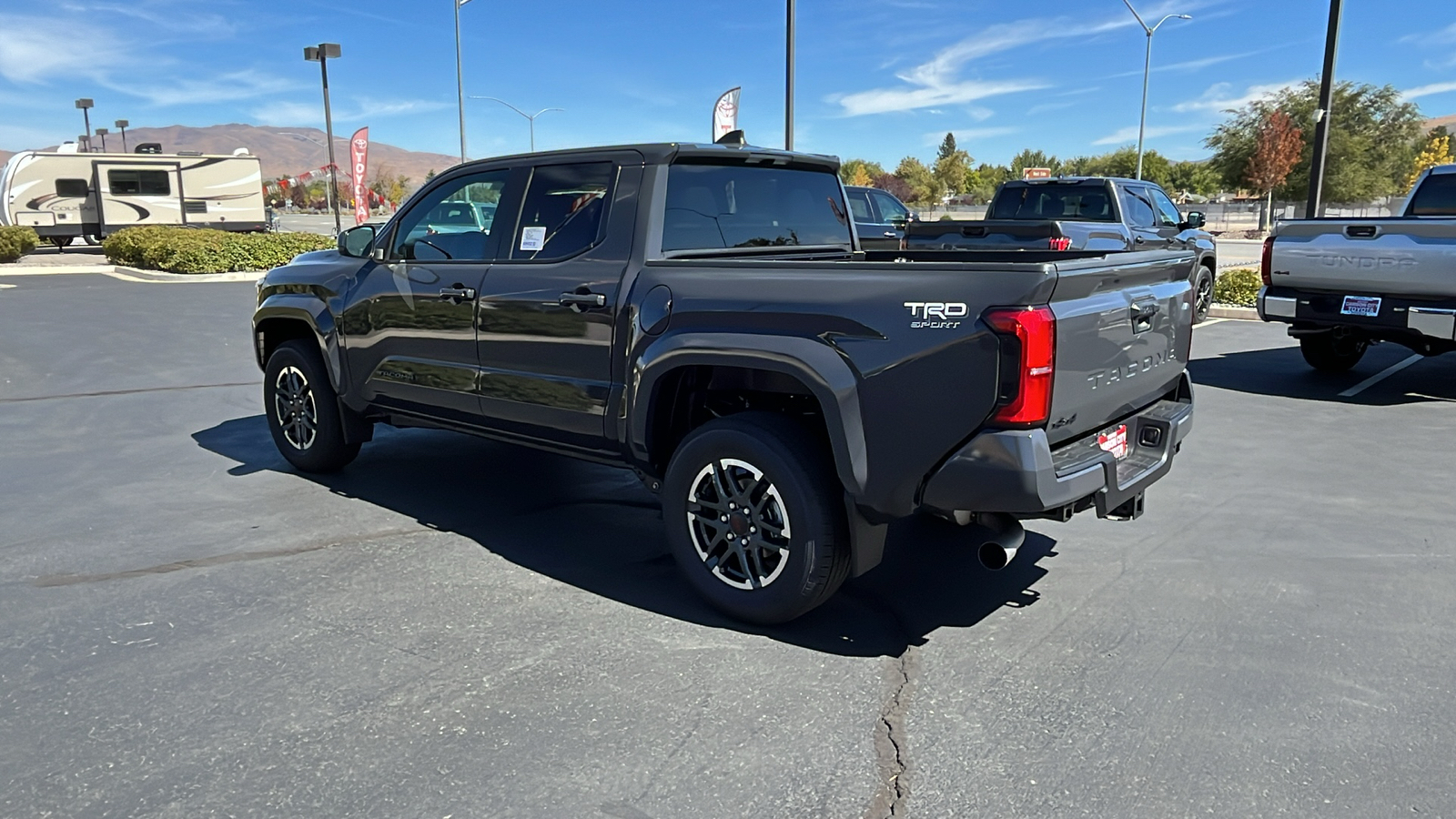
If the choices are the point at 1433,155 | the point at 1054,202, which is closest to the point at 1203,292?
the point at 1054,202

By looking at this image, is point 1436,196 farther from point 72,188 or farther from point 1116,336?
point 72,188

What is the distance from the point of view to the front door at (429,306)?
509 centimetres

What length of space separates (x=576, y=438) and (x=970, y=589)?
1.89 m

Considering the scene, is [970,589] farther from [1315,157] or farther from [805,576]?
[1315,157]

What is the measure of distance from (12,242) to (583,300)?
2818cm

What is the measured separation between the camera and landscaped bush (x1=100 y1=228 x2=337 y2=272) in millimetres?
22169

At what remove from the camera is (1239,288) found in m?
15.1

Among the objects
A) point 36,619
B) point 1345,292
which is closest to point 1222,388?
point 1345,292

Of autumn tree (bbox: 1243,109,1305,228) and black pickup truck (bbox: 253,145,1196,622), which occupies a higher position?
autumn tree (bbox: 1243,109,1305,228)

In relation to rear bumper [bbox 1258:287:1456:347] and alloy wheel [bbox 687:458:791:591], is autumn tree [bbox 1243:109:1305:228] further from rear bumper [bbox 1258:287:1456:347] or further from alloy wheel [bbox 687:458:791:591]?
alloy wheel [bbox 687:458:791:591]

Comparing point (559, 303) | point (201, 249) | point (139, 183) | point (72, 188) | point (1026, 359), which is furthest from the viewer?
point (139, 183)

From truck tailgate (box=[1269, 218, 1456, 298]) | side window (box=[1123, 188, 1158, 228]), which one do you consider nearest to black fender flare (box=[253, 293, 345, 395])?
truck tailgate (box=[1269, 218, 1456, 298])

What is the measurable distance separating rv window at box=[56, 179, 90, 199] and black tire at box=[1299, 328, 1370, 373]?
33280mm

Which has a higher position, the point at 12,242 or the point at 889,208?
the point at 889,208
